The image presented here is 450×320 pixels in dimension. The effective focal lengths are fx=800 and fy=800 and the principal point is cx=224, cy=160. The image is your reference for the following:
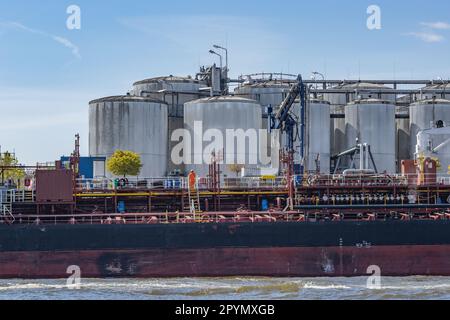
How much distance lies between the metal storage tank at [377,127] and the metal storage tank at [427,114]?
2665 millimetres

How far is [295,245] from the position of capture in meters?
44.4

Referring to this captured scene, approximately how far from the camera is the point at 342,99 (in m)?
96.2

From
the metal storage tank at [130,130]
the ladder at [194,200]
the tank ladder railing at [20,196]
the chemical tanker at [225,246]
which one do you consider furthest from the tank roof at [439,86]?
the tank ladder railing at [20,196]

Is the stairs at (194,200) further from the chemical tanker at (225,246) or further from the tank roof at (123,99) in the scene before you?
the tank roof at (123,99)

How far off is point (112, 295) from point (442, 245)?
2002 centimetres

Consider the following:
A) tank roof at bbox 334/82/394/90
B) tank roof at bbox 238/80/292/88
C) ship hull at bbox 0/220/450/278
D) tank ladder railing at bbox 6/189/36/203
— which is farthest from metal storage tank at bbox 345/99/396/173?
tank ladder railing at bbox 6/189/36/203

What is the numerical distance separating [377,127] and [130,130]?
2684 cm

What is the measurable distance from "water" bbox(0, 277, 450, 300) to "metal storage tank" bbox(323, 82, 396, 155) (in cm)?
4900

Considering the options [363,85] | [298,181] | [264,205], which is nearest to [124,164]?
[298,181]

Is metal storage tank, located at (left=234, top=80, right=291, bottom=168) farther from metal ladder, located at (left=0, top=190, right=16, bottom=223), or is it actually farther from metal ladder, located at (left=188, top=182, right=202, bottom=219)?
metal ladder, located at (left=0, top=190, right=16, bottom=223)

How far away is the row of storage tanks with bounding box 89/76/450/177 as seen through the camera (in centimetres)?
7944

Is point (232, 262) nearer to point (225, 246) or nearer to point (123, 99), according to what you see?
point (225, 246)

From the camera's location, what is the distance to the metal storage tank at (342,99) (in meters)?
90.7

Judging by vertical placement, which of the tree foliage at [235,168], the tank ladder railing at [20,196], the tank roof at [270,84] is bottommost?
the tank ladder railing at [20,196]
